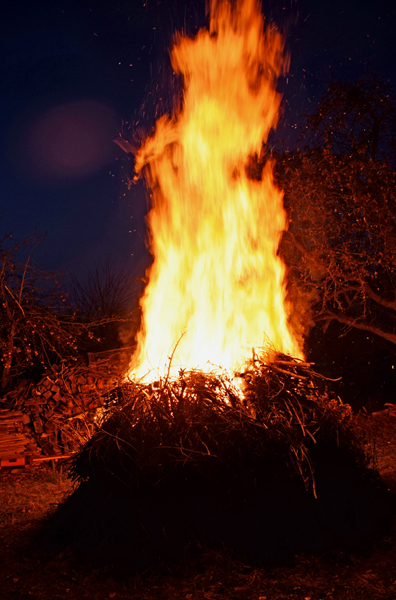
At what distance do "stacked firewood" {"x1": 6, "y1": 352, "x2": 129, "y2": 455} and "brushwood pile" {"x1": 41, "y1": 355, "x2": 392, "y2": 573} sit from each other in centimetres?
368

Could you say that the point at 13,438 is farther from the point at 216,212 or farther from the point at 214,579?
the point at 214,579

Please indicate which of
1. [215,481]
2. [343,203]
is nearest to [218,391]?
[215,481]

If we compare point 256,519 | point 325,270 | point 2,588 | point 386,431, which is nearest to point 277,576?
point 256,519

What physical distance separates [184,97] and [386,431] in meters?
7.28

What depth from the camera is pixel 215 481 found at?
352cm

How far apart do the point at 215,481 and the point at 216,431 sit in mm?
400

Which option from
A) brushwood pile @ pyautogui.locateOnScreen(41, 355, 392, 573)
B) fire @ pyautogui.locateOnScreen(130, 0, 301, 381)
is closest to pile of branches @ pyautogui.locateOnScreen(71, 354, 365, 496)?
brushwood pile @ pyautogui.locateOnScreen(41, 355, 392, 573)

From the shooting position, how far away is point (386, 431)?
8.87 meters

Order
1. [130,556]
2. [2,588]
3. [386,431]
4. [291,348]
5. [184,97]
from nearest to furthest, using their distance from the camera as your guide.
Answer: [2,588], [130,556], [291,348], [184,97], [386,431]

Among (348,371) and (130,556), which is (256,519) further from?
(348,371)

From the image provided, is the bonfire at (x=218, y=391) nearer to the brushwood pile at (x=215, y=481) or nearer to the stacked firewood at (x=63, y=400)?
the brushwood pile at (x=215, y=481)

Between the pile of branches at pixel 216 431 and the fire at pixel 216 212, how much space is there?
52cm

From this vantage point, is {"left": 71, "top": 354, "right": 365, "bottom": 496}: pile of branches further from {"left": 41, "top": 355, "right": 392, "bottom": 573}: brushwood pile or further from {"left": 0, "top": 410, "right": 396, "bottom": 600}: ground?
{"left": 0, "top": 410, "right": 396, "bottom": 600}: ground

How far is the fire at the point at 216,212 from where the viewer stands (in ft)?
16.5
